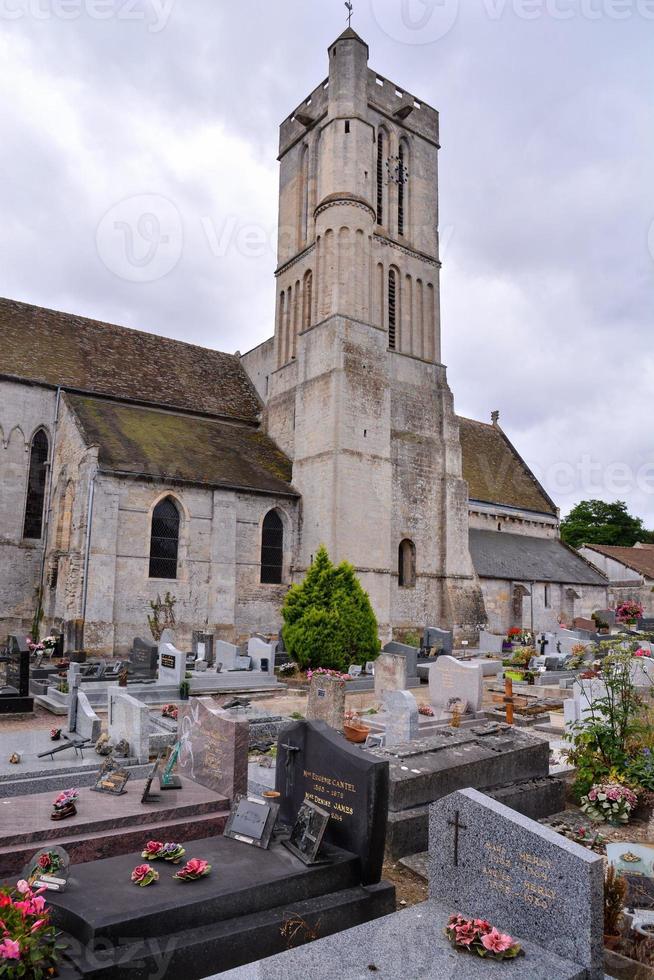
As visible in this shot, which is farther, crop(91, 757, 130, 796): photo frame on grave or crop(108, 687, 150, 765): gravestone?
crop(108, 687, 150, 765): gravestone

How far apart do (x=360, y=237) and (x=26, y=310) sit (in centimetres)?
1337

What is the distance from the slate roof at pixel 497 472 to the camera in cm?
3531

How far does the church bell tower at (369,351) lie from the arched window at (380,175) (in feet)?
0.26

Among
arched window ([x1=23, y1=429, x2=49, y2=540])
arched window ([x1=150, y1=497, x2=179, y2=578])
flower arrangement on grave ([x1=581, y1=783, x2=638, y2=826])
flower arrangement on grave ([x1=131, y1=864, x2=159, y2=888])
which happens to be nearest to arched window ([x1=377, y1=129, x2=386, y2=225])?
arched window ([x1=150, y1=497, x2=179, y2=578])

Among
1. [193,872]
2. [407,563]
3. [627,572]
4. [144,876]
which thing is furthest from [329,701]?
[627,572]

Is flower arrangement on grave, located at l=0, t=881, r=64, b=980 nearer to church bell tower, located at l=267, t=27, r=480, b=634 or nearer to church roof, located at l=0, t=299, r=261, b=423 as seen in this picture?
church bell tower, located at l=267, t=27, r=480, b=634

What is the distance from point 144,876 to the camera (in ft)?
14.5

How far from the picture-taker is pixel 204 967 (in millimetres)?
4043

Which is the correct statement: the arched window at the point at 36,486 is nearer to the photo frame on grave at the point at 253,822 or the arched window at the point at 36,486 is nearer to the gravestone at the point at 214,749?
the gravestone at the point at 214,749

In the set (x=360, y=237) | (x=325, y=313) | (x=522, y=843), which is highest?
(x=360, y=237)

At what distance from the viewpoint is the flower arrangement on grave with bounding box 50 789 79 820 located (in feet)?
18.4

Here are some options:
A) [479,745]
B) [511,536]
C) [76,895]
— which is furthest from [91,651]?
[511,536]

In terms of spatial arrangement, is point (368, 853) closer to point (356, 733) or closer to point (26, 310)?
point (356, 733)

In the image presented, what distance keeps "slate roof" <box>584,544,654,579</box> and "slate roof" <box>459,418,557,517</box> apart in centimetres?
807
